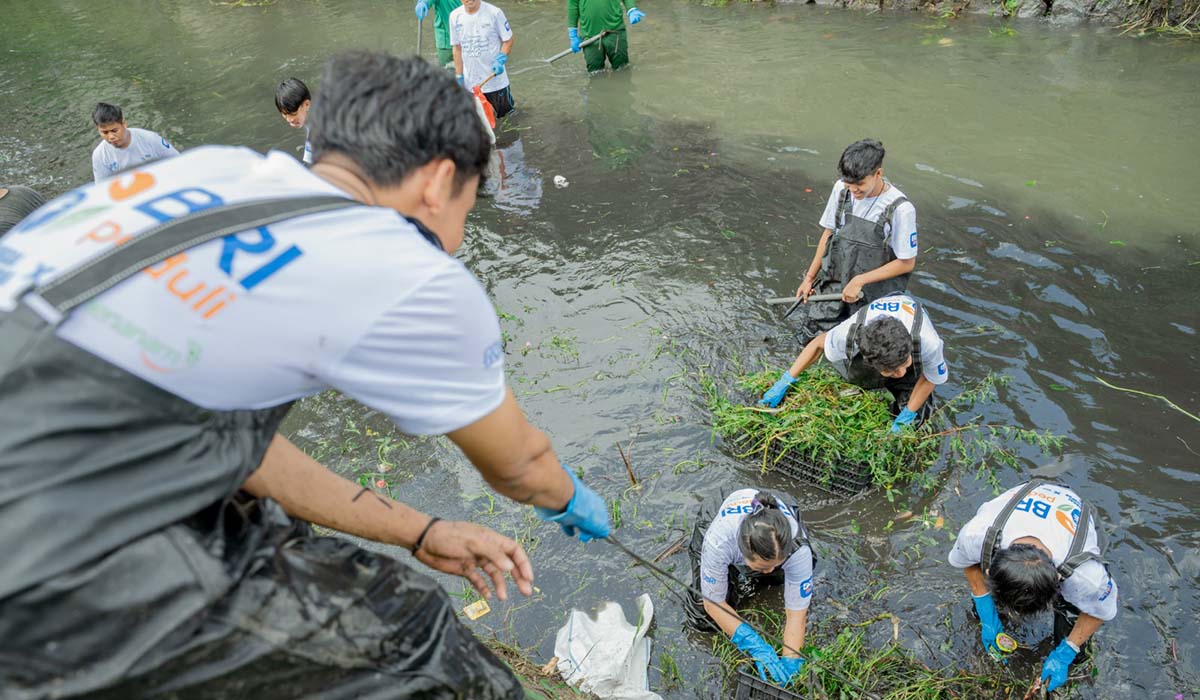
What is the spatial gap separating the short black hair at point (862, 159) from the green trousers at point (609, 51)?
21.8 feet

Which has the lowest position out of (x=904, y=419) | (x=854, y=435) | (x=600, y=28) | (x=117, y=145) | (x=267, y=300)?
(x=904, y=419)

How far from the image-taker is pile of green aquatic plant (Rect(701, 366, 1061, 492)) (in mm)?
4715

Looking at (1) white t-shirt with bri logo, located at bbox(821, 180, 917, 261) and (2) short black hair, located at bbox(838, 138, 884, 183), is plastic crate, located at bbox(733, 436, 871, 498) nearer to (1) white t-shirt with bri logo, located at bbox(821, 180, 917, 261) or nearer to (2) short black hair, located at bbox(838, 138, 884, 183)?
(1) white t-shirt with bri logo, located at bbox(821, 180, 917, 261)

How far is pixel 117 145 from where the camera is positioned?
7113 millimetres

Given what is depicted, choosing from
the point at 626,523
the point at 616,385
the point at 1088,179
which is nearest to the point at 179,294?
the point at 626,523

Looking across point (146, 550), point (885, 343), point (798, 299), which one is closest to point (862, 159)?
point (798, 299)

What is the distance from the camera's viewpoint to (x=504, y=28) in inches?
369

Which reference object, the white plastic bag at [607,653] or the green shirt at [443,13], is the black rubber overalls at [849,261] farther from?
the green shirt at [443,13]

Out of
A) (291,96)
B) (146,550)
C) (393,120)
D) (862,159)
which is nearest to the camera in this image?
(146,550)

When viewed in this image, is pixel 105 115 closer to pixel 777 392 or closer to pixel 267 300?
pixel 777 392

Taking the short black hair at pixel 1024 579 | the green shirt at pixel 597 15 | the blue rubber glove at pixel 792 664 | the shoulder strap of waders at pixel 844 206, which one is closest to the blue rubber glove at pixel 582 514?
the blue rubber glove at pixel 792 664

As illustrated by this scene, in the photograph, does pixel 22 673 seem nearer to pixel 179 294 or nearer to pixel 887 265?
pixel 179 294

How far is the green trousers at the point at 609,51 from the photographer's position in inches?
435

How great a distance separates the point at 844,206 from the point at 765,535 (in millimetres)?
2880
